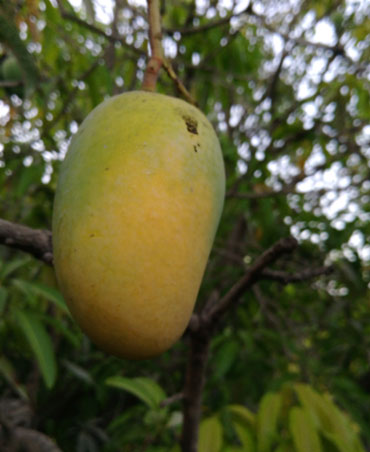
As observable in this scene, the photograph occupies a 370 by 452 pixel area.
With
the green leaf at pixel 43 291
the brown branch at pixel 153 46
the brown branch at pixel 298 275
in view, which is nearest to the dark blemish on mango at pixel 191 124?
the brown branch at pixel 153 46

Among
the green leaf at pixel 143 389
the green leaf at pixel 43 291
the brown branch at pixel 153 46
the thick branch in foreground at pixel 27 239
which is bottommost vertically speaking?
the green leaf at pixel 143 389

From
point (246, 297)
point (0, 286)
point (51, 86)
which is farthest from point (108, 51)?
point (246, 297)

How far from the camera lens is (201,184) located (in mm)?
616

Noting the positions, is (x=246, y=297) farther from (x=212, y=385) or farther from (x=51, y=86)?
(x=51, y=86)

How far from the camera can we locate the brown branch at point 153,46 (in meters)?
0.69

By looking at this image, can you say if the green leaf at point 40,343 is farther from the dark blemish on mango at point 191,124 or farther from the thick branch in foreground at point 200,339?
the dark blemish on mango at point 191,124

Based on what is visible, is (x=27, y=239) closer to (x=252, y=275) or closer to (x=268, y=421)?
(x=252, y=275)

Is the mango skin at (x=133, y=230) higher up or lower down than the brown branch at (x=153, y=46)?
lower down

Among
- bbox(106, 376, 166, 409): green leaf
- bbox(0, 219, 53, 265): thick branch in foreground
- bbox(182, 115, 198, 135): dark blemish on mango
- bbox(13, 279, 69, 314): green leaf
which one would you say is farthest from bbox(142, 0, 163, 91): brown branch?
bbox(106, 376, 166, 409): green leaf

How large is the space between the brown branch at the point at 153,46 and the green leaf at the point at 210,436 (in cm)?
86

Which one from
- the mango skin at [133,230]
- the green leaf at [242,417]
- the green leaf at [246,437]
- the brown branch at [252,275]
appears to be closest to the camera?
the mango skin at [133,230]

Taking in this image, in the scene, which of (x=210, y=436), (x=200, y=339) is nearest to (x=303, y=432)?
(x=210, y=436)

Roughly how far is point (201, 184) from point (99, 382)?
151 cm

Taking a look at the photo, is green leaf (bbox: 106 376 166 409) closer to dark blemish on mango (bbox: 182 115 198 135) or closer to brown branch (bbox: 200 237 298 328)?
brown branch (bbox: 200 237 298 328)
